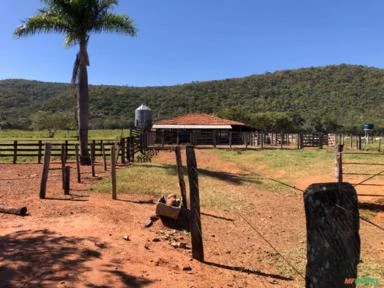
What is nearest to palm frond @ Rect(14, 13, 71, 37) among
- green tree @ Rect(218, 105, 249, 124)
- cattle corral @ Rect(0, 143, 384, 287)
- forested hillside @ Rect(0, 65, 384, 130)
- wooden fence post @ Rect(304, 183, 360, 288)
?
cattle corral @ Rect(0, 143, 384, 287)

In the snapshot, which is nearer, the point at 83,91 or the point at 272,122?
the point at 83,91

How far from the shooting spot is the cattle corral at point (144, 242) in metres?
6.34

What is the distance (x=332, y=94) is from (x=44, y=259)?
94217mm

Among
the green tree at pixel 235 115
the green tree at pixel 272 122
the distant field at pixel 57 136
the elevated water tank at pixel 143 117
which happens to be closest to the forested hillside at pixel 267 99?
the green tree at pixel 272 122

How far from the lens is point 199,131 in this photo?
155 feet

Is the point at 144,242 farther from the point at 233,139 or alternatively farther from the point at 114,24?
the point at 233,139

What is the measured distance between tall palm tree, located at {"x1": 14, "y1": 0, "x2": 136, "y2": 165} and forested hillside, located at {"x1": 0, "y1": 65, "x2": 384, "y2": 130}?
A: 2273 inches

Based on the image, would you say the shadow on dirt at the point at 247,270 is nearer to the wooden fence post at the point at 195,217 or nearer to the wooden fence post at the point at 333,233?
the wooden fence post at the point at 195,217

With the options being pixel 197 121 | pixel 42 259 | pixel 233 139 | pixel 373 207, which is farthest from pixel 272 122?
pixel 42 259

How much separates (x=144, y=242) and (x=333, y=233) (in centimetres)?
536

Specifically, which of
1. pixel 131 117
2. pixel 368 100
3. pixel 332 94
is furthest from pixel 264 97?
pixel 131 117

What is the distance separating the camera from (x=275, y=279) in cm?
717

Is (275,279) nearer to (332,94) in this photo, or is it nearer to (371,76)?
(332,94)

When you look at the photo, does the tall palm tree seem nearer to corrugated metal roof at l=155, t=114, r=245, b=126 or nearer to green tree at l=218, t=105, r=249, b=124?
corrugated metal roof at l=155, t=114, r=245, b=126
